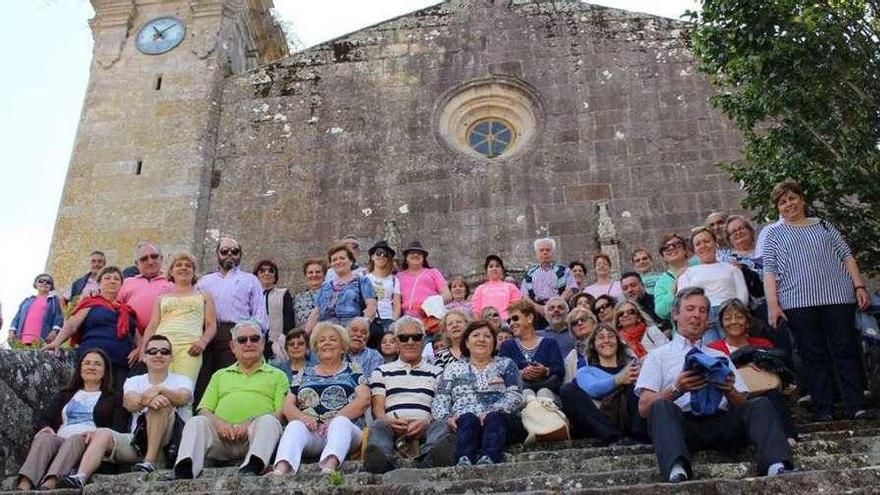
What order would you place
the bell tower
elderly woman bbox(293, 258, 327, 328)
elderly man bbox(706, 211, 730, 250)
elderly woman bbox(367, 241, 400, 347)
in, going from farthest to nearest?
the bell tower
elderly woman bbox(367, 241, 400, 347)
elderly woman bbox(293, 258, 327, 328)
elderly man bbox(706, 211, 730, 250)

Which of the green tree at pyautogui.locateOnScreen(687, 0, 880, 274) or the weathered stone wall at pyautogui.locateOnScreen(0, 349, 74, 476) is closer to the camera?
the weathered stone wall at pyautogui.locateOnScreen(0, 349, 74, 476)

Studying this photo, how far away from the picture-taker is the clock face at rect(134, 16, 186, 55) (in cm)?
1602

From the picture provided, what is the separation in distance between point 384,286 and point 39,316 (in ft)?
12.3

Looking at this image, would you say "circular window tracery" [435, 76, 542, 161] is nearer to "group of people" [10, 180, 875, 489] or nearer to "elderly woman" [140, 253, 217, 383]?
"group of people" [10, 180, 875, 489]

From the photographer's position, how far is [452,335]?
7.08 meters

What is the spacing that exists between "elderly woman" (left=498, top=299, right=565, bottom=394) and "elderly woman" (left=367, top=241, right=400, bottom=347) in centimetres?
175

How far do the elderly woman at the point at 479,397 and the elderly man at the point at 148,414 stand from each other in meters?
1.87

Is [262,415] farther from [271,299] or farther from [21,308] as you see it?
[21,308]

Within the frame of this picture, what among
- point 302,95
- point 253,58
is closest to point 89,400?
point 302,95

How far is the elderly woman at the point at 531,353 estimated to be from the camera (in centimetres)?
688

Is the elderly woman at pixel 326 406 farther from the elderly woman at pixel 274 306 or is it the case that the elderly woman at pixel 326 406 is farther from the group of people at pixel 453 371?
the elderly woman at pixel 274 306

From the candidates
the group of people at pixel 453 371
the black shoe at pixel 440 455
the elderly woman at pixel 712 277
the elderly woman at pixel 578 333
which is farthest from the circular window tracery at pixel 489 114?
the black shoe at pixel 440 455

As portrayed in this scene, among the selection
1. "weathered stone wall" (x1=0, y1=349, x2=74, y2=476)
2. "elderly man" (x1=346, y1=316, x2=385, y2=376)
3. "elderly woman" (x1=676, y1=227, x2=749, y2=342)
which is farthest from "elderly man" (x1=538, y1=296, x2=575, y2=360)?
"weathered stone wall" (x1=0, y1=349, x2=74, y2=476)

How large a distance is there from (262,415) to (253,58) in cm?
1259
